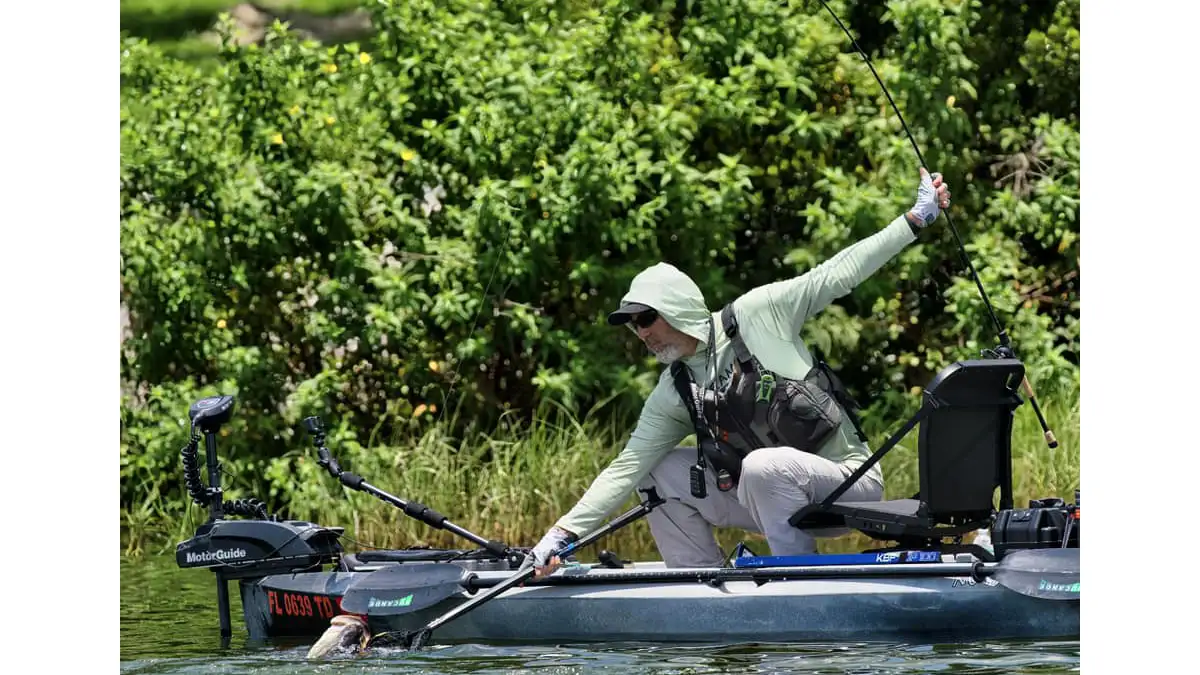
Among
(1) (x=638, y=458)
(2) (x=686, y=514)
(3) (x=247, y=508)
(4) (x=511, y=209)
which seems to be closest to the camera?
(1) (x=638, y=458)

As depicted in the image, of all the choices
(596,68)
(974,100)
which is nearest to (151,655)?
(596,68)

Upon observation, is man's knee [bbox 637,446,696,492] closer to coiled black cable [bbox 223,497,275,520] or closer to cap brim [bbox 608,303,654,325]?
cap brim [bbox 608,303,654,325]

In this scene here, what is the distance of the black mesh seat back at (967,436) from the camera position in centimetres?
615

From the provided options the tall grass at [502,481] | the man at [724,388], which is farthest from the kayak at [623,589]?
the tall grass at [502,481]

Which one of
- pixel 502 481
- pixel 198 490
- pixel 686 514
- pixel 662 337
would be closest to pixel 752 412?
pixel 662 337

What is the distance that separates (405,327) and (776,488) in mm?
5143

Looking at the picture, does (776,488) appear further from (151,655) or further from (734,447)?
(151,655)

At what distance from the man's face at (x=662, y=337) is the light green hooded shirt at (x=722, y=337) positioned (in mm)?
46

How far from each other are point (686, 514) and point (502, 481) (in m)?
3.34

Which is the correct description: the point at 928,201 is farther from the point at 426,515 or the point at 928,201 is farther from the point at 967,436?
the point at 426,515

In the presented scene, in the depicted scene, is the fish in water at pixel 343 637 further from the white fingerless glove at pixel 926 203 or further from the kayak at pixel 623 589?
the white fingerless glove at pixel 926 203

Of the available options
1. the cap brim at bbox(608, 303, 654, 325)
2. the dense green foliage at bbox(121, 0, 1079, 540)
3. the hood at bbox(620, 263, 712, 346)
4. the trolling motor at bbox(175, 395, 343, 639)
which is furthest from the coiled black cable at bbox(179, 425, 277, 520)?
the dense green foliage at bbox(121, 0, 1079, 540)

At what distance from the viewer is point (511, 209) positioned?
10820 millimetres

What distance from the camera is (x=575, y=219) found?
35.1ft
